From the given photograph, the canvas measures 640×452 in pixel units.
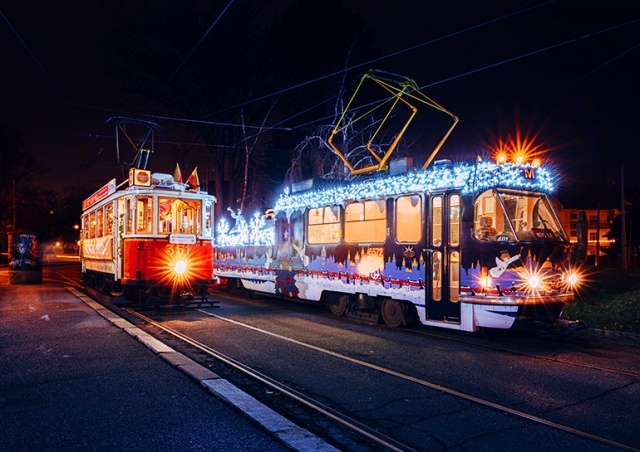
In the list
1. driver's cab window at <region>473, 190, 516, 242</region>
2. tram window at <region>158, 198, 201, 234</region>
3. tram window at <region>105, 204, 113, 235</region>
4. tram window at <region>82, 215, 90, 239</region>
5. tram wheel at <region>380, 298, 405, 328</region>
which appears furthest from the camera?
tram window at <region>82, 215, 90, 239</region>

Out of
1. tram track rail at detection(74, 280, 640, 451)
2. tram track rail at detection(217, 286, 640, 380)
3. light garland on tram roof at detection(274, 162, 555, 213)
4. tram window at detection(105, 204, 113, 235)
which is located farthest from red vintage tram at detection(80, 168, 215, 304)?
light garland on tram roof at detection(274, 162, 555, 213)

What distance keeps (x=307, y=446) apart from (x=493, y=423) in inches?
77.4

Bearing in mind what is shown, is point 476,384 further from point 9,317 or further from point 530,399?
point 9,317

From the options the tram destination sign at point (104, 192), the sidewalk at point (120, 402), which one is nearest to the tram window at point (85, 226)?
the tram destination sign at point (104, 192)

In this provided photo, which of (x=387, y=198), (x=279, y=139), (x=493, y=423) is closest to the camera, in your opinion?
(x=493, y=423)

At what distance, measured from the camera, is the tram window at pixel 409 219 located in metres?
10.4

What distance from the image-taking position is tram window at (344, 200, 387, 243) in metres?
11.4

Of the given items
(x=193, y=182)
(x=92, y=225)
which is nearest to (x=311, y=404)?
(x=193, y=182)

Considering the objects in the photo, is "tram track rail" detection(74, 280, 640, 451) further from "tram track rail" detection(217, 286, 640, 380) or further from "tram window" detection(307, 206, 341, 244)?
"tram window" detection(307, 206, 341, 244)

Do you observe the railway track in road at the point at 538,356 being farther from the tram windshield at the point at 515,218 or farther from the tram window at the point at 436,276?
the tram windshield at the point at 515,218

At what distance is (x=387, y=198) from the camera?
11.2 meters

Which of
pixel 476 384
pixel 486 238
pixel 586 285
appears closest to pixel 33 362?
pixel 476 384

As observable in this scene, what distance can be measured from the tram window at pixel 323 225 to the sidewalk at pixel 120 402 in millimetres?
5159

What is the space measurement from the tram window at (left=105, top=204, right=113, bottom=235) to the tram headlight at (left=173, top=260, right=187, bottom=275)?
291 centimetres
